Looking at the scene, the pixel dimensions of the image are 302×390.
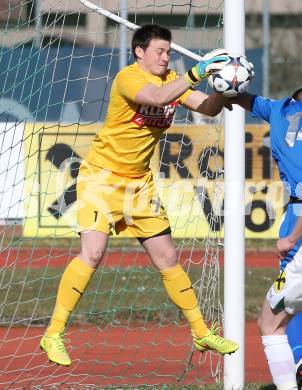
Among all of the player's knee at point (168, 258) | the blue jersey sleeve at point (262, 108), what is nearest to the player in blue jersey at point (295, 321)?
the blue jersey sleeve at point (262, 108)

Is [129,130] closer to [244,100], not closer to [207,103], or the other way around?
[207,103]

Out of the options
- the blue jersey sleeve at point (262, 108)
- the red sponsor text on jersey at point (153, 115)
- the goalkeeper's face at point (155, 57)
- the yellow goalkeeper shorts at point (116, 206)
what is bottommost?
the yellow goalkeeper shorts at point (116, 206)

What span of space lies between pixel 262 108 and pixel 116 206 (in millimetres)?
1105

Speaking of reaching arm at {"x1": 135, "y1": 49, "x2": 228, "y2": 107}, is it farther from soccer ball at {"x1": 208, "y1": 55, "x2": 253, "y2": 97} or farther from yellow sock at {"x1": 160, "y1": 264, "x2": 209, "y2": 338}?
yellow sock at {"x1": 160, "y1": 264, "x2": 209, "y2": 338}

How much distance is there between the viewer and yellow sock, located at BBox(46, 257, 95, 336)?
6527 mm

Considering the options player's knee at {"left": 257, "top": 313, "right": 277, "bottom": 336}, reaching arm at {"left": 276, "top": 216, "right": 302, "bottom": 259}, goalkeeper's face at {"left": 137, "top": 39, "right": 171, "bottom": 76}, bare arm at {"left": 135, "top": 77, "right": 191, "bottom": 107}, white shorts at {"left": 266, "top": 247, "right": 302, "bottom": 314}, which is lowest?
player's knee at {"left": 257, "top": 313, "right": 277, "bottom": 336}

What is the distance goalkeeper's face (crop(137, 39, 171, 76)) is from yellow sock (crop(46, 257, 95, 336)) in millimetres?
1244

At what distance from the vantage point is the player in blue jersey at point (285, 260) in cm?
582

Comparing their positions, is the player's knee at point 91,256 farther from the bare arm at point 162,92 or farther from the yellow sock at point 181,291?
the bare arm at point 162,92

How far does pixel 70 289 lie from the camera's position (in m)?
6.54

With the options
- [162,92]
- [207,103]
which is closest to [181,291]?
[207,103]

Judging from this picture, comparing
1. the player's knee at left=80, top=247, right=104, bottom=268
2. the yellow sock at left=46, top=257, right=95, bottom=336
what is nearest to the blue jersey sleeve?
the player's knee at left=80, top=247, right=104, bottom=268

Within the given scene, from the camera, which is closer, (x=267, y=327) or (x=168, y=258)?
(x=267, y=327)

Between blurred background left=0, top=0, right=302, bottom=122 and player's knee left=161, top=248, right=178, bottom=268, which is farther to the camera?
blurred background left=0, top=0, right=302, bottom=122
